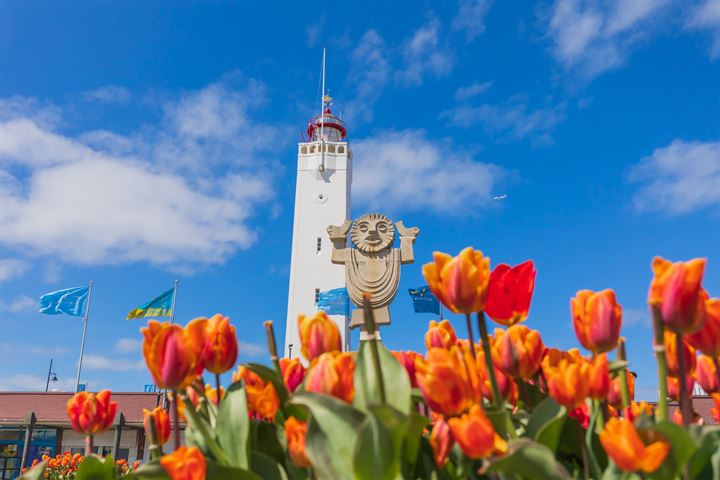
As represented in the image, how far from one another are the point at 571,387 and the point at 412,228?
11419 millimetres

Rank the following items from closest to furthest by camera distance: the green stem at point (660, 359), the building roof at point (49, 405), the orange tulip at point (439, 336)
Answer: the green stem at point (660, 359) < the orange tulip at point (439, 336) < the building roof at point (49, 405)

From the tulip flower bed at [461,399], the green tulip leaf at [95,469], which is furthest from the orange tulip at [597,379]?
the green tulip leaf at [95,469]

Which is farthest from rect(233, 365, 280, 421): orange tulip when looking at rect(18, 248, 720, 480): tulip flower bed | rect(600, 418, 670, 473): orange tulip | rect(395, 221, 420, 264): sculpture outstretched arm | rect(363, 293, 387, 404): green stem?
rect(395, 221, 420, 264): sculpture outstretched arm

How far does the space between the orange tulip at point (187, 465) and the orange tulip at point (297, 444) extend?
0.51 feet

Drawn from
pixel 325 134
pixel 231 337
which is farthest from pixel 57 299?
pixel 231 337

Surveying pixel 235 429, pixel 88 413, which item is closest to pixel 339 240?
pixel 88 413

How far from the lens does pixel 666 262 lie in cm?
97

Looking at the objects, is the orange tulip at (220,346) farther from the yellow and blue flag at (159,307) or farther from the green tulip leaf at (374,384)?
the yellow and blue flag at (159,307)

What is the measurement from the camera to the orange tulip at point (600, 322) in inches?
42.3

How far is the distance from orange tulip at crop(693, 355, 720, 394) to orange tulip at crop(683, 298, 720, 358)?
0.90ft

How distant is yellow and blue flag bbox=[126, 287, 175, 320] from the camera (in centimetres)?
1872

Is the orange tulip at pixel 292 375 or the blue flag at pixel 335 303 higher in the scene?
the blue flag at pixel 335 303

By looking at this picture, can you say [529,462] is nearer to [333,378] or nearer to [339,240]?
[333,378]

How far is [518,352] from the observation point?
3.88ft
